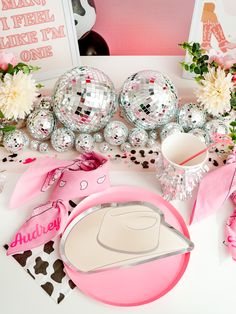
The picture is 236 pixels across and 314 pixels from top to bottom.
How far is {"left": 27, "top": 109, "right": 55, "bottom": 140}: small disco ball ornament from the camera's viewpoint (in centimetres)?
76

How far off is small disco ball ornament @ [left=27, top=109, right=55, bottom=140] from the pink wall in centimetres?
48

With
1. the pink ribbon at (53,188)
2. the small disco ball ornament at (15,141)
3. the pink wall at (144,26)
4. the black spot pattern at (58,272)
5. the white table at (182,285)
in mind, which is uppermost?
the pink wall at (144,26)

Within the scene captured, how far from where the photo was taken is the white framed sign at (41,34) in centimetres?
80

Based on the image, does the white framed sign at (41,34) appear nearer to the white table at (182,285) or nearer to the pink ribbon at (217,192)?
the white table at (182,285)

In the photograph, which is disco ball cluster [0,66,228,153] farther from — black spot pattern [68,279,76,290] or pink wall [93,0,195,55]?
pink wall [93,0,195,55]

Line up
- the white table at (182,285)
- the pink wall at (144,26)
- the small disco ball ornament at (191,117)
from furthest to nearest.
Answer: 1. the pink wall at (144,26)
2. the small disco ball ornament at (191,117)
3. the white table at (182,285)

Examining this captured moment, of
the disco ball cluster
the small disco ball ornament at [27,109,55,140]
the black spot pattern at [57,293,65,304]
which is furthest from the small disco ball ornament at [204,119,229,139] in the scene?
the black spot pattern at [57,293,65,304]

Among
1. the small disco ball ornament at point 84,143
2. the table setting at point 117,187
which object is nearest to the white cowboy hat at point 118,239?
the table setting at point 117,187

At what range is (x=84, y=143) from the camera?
76 centimetres

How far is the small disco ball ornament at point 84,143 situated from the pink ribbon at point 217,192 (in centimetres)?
24

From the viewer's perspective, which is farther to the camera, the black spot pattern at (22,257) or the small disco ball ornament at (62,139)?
the small disco ball ornament at (62,139)

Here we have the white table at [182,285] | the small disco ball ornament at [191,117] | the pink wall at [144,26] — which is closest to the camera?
the white table at [182,285]

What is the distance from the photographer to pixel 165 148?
0.68 metres

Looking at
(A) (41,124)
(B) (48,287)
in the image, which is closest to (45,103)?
(A) (41,124)
